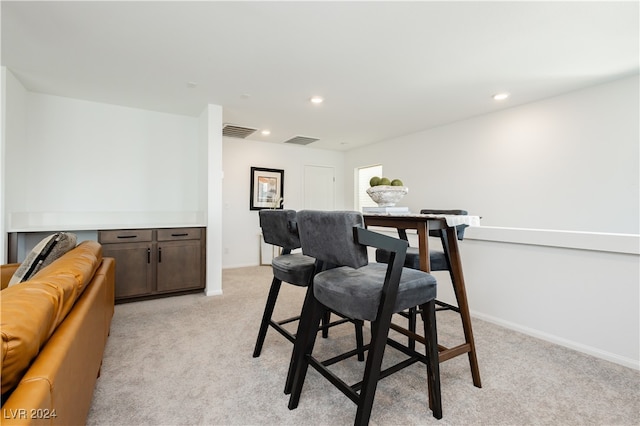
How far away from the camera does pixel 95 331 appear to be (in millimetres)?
1493

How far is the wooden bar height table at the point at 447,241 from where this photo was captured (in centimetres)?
154

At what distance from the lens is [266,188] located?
5.61 metres

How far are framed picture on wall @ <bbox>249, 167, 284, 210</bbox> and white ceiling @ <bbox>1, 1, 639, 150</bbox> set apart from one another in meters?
1.86

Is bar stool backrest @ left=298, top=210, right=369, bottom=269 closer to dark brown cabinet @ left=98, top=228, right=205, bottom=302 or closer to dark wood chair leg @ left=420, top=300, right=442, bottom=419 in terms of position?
dark wood chair leg @ left=420, top=300, right=442, bottom=419

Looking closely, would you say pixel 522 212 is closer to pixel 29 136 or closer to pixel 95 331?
pixel 95 331

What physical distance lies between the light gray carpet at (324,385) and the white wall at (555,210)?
0.83 feet

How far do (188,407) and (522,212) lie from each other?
3.93 m

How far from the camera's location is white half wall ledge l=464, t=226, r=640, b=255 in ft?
6.77

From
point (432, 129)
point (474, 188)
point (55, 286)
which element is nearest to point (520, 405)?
point (55, 286)

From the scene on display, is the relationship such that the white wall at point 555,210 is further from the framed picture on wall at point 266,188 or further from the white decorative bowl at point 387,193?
the framed picture on wall at point 266,188

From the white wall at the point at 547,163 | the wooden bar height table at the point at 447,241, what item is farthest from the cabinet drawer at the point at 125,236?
the white wall at the point at 547,163

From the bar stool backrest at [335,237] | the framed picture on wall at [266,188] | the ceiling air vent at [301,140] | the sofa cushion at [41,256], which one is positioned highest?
the ceiling air vent at [301,140]

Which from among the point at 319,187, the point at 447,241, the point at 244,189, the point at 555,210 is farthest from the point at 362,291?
the point at 319,187

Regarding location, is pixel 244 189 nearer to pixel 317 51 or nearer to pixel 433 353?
pixel 317 51
